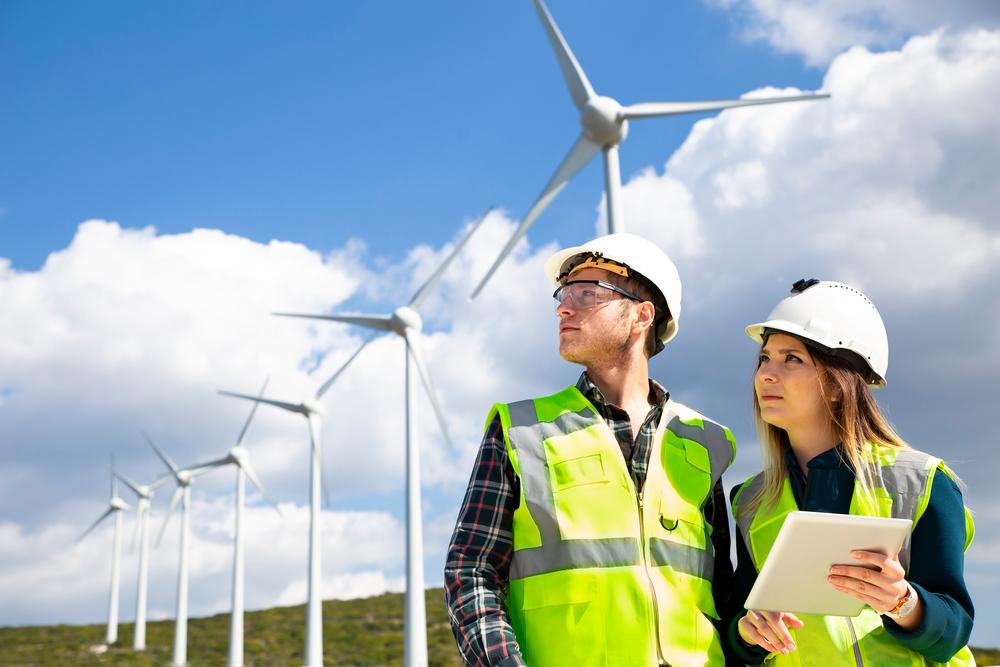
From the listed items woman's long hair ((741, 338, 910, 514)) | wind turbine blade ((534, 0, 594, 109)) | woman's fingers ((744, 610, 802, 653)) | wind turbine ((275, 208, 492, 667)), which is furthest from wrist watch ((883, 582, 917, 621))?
wind turbine ((275, 208, 492, 667))

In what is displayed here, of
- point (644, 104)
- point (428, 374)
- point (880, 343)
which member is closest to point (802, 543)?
point (880, 343)

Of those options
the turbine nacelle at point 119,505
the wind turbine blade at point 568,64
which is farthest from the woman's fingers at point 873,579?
the turbine nacelle at point 119,505

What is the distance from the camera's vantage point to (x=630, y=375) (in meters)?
5.22

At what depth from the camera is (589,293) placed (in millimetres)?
5195

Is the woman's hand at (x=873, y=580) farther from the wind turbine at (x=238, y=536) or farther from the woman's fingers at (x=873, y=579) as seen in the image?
the wind turbine at (x=238, y=536)

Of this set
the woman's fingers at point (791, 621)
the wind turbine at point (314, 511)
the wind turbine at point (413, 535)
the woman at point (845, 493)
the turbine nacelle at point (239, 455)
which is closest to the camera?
the woman at point (845, 493)

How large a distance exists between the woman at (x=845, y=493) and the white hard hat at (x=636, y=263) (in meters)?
0.48

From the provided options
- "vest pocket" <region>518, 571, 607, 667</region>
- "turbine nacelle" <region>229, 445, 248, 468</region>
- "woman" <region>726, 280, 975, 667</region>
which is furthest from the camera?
"turbine nacelle" <region>229, 445, 248, 468</region>

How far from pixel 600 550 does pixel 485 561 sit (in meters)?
0.52

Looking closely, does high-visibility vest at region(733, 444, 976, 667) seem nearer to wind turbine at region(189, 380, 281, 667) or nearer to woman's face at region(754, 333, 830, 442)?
woman's face at region(754, 333, 830, 442)

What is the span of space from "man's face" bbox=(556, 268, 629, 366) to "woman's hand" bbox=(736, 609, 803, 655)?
146 cm

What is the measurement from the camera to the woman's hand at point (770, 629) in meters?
4.48

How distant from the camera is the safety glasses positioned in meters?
5.18

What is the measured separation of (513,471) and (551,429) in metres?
0.28
